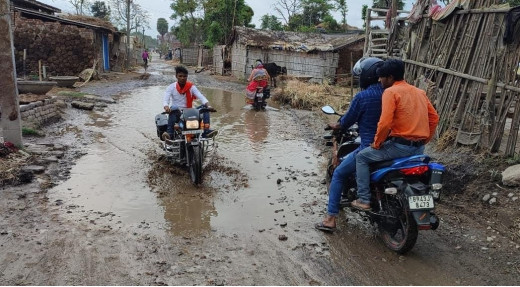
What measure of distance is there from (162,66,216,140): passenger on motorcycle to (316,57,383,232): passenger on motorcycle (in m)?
2.62

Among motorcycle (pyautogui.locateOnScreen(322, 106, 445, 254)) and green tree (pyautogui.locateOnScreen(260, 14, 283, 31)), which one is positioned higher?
green tree (pyautogui.locateOnScreen(260, 14, 283, 31))

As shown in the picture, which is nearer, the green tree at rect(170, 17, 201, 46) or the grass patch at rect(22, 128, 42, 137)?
the grass patch at rect(22, 128, 42, 137)

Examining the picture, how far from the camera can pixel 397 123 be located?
12.9 ft

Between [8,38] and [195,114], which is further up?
[8,38]

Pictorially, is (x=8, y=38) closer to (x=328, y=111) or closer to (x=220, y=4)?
(x=328, y=111)

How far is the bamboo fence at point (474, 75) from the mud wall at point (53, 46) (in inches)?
705

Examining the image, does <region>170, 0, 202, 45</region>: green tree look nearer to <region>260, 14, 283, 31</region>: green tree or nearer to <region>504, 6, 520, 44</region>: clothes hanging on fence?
<region>260, 14, 283, 31</region>: green tree

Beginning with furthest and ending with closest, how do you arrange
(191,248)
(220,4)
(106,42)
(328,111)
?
1. (220,4)
2. (106,42)
3. (328,111)
4. (191,248)

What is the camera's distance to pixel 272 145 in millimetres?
9172

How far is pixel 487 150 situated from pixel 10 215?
6511 millimetres

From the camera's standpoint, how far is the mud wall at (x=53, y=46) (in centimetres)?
1977

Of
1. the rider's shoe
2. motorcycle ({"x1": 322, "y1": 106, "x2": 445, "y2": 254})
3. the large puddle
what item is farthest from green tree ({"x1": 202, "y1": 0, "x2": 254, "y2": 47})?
motorcycle ({"x1": 322, "y1": 106, "x2": 445, "y2": 254})

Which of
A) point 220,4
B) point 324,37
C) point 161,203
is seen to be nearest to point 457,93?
point 161,203

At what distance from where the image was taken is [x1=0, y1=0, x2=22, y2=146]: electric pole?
6309mm
